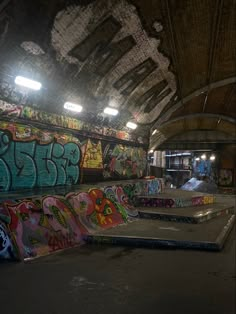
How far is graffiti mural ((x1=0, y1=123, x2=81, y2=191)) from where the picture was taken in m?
8.11

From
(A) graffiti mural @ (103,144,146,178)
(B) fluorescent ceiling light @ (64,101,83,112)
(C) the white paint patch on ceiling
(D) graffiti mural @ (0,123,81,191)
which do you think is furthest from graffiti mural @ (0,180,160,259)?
(A) graffiti mural @ (103,144,146,178)

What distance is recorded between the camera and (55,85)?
916cm

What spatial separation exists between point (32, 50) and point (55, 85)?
1734 mm

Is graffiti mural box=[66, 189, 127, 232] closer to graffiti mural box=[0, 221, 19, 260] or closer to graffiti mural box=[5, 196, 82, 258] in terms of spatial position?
graffiti mural box=[5, 196, 82, 258]

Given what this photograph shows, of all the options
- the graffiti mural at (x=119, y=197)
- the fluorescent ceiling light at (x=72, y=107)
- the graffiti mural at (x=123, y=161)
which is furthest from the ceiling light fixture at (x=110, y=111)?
the graffiti mural at (x=119, y=197)

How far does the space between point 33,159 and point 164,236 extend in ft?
14.2

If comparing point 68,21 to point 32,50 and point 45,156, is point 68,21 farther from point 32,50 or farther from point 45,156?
point 45,156

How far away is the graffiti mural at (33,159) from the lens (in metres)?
8.11

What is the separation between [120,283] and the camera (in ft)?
15.7

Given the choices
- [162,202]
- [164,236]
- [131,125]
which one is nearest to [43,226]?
[164,236]

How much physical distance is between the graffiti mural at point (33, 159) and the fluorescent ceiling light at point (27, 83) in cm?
113

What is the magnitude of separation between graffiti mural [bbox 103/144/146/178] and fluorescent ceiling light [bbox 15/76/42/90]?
5.43 meters

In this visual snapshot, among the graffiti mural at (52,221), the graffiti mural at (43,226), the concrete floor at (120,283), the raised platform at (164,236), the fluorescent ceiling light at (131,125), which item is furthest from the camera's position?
the fluorescent ceiling light at (131,125)

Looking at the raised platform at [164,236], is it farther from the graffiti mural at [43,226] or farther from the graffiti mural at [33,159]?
the graffiti mural at [33,159]
